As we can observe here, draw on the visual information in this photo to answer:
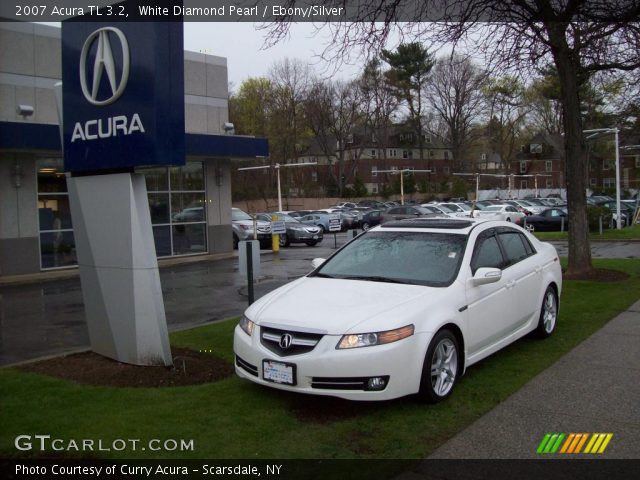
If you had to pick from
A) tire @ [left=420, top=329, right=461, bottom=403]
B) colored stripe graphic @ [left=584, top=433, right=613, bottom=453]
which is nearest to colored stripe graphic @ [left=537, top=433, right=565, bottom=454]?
colored stripe graphic @ [left=584, top=433, right=613, bottom=453]

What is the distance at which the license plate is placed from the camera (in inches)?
203

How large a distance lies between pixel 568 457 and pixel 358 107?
72.6m

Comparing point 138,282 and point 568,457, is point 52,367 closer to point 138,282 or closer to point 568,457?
point 138,282

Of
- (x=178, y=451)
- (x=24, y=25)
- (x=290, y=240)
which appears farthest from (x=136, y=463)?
(x=290, y=240)

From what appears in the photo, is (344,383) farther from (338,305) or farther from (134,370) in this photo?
(134,370)

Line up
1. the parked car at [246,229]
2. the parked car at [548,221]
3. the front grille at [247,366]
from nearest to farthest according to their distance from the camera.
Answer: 1. the front grille at [247,366]
2. the parked car at [246,229]
3. the parked car at [548,221]

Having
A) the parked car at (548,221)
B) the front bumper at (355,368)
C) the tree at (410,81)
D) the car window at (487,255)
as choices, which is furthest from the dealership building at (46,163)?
the tree at (410,81)

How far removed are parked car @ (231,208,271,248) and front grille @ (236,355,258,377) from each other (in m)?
19.8

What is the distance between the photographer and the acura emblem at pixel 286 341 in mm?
5281

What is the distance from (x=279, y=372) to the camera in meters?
5.25

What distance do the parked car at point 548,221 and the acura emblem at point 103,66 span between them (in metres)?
30.8

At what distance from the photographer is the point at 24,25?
53.1ft

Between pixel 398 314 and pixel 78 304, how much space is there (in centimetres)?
865

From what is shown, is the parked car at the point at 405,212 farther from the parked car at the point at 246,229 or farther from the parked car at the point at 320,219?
the parked car at the point at 246,229
